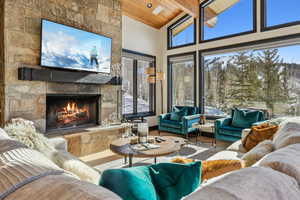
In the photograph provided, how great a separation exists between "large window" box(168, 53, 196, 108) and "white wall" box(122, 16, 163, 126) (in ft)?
Answer: 1.35

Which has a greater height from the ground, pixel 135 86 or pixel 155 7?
pixel 155 7

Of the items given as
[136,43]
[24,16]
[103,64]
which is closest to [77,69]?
[103,64]

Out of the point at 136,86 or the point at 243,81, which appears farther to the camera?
the point at 136,86

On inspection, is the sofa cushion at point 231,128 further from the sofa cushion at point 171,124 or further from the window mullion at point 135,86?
the window mullion at point 135,86

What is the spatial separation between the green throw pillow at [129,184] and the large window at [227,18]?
4576mm

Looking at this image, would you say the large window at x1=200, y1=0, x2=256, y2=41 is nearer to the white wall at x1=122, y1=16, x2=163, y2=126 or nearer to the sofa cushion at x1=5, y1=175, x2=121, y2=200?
the white wall at x1=122, y1=16, x2=163, y2=126

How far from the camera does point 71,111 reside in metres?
3.71

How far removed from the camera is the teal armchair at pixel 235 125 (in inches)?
145

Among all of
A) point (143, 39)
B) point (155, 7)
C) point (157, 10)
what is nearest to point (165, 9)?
point (157, 10)

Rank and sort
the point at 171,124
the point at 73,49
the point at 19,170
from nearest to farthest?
the point at 19,170
the point at 73,49
the point at 171,124

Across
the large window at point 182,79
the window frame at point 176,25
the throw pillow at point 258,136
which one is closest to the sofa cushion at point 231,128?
the throw pillow at point 258,136

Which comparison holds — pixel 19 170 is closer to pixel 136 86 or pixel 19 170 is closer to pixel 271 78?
pixel 271 78

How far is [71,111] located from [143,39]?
9.84ft

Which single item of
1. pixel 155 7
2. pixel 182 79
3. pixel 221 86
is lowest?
pixel 221 86
